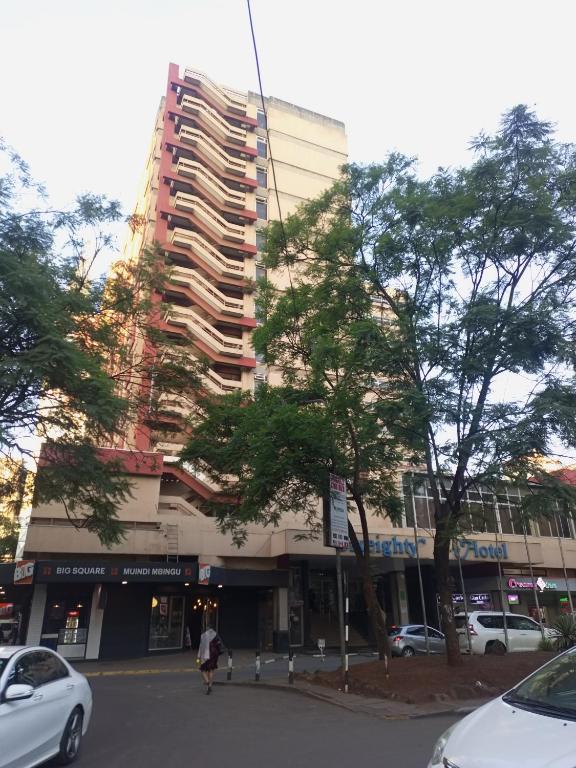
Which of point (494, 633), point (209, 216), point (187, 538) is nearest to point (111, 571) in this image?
point (187, 538)

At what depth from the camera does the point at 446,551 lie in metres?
13.7

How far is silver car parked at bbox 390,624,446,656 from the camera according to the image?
71.2 ft

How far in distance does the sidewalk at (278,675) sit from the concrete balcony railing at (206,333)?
Result: 1950cm

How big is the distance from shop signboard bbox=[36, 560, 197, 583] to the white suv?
37.0ft

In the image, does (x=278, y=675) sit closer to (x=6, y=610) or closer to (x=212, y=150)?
(x=6, y=610)

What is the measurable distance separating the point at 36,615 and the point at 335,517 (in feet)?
53.5

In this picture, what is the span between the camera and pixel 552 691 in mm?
4344

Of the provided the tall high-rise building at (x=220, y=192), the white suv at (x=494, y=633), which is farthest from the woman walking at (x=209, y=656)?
the tall high-rise building at (x=220, y=192)

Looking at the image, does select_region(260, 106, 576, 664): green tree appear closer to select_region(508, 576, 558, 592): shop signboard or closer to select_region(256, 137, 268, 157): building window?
select_region(508, 576, 558, 592): shop signboard

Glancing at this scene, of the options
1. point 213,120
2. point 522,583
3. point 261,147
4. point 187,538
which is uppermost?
point 213,120

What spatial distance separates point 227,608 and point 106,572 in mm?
7301

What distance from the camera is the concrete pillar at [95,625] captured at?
23.1 m

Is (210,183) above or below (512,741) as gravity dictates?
above

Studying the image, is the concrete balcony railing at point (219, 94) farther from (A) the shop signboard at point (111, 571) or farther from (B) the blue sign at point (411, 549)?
(A) the shop signboard at point (111, 571)
